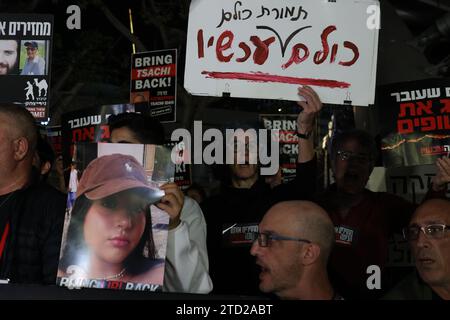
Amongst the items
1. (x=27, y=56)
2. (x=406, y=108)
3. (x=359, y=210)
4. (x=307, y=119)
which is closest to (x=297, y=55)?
(x=307, y=119)

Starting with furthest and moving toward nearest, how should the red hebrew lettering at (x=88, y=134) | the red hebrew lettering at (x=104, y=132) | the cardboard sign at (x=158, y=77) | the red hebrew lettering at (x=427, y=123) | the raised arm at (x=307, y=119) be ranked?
the cardboard sign at (x=158, y=77)
the red hebrew lettering at (x=427, y=123)
the red hebrew lettering at (x=88, y=134)
the red hebrew lettering at (x=104, y=132)
the raised arm at (x=307, y=119)

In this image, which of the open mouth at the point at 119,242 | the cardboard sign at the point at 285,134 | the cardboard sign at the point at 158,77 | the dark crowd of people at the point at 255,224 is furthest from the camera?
the cardboard sign at the point at 285,134

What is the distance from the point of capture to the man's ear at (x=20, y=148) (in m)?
3.26

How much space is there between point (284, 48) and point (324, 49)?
0.20 m

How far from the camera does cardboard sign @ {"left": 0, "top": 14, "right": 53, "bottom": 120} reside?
432cm

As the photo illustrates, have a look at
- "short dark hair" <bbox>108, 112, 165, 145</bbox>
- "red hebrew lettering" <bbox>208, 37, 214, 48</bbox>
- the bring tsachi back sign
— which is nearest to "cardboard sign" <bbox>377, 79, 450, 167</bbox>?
the bring tsachi back sign

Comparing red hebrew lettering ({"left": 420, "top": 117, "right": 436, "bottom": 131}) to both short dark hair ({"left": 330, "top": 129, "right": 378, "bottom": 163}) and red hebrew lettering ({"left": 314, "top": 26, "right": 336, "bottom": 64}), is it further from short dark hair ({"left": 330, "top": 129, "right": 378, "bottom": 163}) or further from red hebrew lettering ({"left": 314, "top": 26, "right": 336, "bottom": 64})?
red hebrew lettering ({"left": 314, "top": 26, "right": 336, "bottom": 64})

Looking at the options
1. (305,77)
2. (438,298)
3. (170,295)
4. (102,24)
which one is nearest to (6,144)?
(170,295)

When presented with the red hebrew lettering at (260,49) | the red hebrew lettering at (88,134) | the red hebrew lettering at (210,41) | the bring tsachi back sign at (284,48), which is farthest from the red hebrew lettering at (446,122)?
the red hebrew lettering at (88,134)

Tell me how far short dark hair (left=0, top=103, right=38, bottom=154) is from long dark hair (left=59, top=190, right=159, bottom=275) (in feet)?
1.55

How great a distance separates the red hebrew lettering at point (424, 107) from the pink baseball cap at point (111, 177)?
222 cm

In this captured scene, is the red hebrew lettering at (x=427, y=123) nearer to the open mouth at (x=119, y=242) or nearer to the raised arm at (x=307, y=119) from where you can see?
the raised arm at (x=307, y=119)
